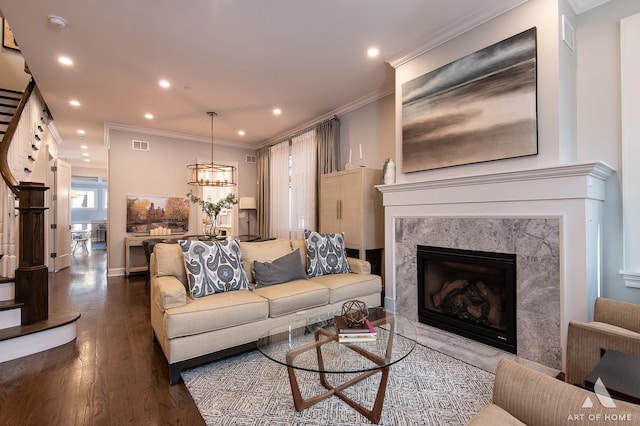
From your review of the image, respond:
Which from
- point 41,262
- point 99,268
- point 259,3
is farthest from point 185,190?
point 259,3

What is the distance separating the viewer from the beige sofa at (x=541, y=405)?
2.98 feet

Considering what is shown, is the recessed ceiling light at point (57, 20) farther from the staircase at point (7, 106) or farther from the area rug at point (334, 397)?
the area rug at point (334, 397)

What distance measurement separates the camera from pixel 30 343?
268cm

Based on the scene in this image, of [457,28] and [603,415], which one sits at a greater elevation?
[457,28]

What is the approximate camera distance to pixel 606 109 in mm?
2533

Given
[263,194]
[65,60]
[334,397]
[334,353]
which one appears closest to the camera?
[334,353]

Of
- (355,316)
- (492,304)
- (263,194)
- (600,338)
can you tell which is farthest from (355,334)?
(263,194)

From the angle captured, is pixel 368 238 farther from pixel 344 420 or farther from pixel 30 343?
pixel 30 343

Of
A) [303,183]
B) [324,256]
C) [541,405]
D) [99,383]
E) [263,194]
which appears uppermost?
[303,183]

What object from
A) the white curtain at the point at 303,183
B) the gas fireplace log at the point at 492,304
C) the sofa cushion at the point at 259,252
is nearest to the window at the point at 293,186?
the white curtain at the point at 303,183

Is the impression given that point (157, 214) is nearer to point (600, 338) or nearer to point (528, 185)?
point (528, 185)

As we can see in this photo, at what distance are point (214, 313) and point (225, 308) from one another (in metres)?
0.09

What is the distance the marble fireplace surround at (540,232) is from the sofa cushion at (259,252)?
176cm

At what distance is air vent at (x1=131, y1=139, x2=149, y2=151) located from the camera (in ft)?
21.0
